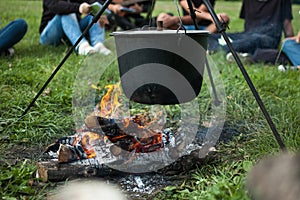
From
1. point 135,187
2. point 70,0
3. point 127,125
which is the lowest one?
point 135,187

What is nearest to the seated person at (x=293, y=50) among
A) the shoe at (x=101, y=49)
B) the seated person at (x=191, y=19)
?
the seated person at (x=191, y=19)

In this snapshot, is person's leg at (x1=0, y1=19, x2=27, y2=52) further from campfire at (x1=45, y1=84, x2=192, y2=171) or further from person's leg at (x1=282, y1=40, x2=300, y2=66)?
person's leg at (x1=282, y1=40, x2=300, y2=66)

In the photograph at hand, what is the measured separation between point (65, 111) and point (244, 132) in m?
1.41

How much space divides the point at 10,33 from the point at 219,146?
2.91m

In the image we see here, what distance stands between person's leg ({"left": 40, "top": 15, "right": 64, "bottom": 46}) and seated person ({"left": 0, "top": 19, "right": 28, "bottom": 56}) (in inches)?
20.7

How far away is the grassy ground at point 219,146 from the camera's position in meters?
1.89

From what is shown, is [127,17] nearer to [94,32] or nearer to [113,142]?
[94,32]

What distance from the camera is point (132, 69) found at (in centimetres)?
204

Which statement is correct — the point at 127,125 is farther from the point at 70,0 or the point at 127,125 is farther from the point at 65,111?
the point at 70,0

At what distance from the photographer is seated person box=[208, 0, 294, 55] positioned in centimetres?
513

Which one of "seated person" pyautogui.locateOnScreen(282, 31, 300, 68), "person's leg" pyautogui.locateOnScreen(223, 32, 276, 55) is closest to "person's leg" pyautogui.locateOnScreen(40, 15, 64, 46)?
"person's leg" pyautogui.locateOnScreen(223, 32, 276, 55)

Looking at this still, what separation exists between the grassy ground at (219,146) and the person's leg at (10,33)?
16 centimetres

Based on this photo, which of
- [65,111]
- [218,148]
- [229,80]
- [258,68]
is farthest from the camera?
[258,68]

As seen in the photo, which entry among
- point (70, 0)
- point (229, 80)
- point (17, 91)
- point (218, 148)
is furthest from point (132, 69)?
point (70, 0)
